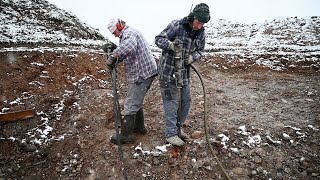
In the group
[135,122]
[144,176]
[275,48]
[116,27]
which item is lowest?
[144,176]

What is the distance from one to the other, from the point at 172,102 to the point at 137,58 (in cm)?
82

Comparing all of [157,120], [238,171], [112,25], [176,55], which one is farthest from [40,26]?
[238,171]

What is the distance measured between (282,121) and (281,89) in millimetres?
2001

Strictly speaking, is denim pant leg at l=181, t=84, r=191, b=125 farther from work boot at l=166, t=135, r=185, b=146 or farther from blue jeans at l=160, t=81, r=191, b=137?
work boot at l=166, t=135, r=185, b=146

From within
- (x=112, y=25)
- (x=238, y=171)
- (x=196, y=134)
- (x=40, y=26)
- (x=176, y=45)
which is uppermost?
(x=112, y=25)

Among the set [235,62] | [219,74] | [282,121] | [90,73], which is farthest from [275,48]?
[90,73]

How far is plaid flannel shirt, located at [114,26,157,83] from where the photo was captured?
3.65m

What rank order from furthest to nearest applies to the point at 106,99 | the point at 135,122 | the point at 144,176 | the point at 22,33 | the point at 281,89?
the point at 22,33 → the point at 281,89 → the point at 106,99 → the point at 135,122 → the point at 144,176

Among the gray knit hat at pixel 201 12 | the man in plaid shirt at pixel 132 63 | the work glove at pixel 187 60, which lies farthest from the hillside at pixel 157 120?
the gray knit hat at pixel 201 12

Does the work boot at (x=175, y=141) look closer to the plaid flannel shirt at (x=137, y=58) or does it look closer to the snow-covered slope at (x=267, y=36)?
the plaid flannel shirt at (x=137, y=58)

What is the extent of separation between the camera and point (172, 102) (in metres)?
3.79

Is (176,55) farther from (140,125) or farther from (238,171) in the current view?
(238,171)

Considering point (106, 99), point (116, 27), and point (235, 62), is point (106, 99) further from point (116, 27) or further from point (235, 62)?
point (235, 62)

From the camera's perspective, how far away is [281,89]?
641 centimetres
